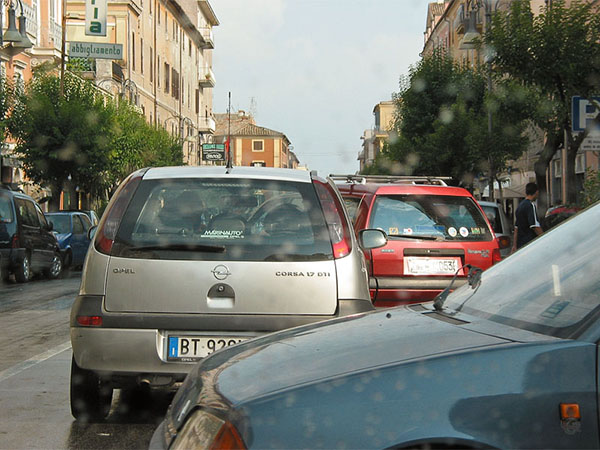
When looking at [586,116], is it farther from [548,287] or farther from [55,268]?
[55,268]

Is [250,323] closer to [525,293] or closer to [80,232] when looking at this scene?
[525,293]

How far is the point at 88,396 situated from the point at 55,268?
672 inches

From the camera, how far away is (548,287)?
127 inches

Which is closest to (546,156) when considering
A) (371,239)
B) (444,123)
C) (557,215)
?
(557,215)

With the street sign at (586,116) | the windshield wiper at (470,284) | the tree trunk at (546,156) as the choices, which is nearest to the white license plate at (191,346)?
the windshield wiper at (470,284)

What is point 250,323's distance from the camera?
5223 millimetres

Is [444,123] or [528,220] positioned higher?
[444,123]

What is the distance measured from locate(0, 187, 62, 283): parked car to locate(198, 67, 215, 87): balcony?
64151 millimetres

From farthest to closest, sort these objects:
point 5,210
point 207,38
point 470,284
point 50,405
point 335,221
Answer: point 207,38 < point 5,210 < point 50,405 < point 335,221 < point 470,284

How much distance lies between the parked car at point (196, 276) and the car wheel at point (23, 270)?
49.0ft

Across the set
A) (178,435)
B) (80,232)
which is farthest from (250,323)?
(80,232)

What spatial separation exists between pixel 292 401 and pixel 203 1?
83.7 metres

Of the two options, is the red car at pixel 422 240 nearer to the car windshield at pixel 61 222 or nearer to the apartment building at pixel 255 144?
the car windshield at pixel 61 222

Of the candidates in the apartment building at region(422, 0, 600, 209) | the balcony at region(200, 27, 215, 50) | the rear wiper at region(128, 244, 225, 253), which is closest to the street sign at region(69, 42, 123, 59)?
the apartment building at region(422, 0, 600, 209)
